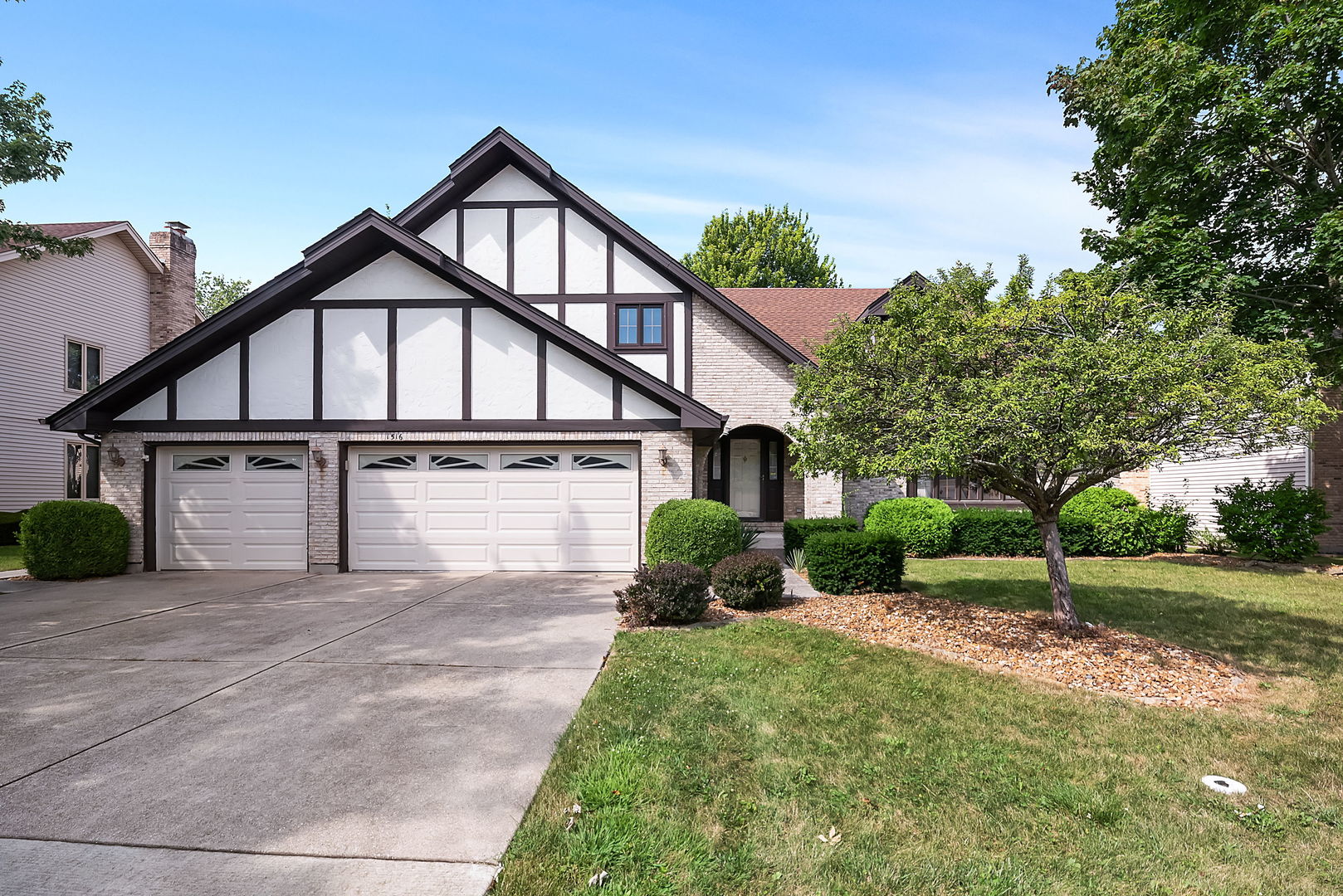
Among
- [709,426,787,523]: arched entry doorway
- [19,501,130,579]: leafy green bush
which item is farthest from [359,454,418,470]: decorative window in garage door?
[709,426,787,523]: arched entry doorway

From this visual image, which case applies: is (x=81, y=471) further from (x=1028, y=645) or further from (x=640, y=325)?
(x=1028, y=645)

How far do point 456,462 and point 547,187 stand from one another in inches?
264

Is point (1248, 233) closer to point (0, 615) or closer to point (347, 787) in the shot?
point (347, 787)

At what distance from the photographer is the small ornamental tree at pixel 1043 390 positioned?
6602 mm

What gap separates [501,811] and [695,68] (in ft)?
35.3

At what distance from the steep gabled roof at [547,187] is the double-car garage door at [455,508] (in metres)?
4.86

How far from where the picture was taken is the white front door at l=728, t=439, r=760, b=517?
19.4 meters

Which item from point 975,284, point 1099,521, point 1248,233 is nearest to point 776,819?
point 975,284

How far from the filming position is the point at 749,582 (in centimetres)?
939

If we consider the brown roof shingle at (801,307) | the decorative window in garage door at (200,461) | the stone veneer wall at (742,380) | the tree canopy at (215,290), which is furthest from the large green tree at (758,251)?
the tree canopy at (215,290)

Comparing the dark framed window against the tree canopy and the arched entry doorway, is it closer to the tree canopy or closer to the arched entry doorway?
the arched entry doorway

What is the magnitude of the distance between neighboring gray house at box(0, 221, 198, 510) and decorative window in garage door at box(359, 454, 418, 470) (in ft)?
42.1

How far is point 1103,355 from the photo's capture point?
257 inches

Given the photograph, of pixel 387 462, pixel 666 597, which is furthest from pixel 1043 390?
pixel 387 462
